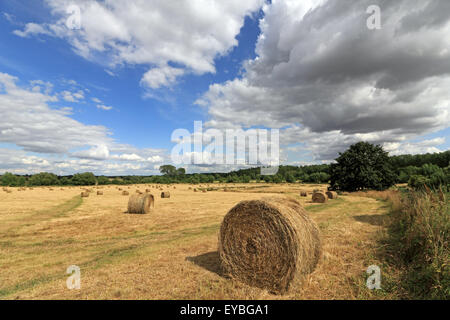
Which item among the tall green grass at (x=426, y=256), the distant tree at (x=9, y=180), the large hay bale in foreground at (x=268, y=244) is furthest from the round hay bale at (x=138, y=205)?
the distant tree at (x=9, y=180)

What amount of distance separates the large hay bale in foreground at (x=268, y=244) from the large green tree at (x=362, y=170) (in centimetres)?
3880

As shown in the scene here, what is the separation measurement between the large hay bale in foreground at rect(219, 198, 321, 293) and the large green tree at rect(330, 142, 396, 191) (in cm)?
3880

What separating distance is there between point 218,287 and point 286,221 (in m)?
2.46

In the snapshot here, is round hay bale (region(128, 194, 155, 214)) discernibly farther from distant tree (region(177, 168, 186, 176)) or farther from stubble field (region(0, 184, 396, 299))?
distant tree (region(177, 168, 186, 176))

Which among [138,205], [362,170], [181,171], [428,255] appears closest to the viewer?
[428,255]

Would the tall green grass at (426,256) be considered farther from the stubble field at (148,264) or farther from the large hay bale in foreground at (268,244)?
the large hay bale in foreground at (268,244)

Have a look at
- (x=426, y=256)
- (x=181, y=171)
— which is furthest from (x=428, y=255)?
(x=181, y=171)

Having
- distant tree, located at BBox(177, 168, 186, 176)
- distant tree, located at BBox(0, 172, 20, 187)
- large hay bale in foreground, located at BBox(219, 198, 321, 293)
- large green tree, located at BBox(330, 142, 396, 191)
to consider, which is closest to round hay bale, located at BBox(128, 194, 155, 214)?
large hay bale in foreground, located at BBox(219, 198, 321, 293)

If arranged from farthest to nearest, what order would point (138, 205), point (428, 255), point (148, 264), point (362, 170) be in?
point (362, 170), point (138, 205), point (148, 264), point (428, 255)

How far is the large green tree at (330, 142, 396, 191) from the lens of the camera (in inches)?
1550

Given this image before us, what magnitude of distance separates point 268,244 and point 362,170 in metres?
40.2

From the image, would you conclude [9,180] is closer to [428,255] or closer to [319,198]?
[319,198]

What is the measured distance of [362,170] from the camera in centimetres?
3969
